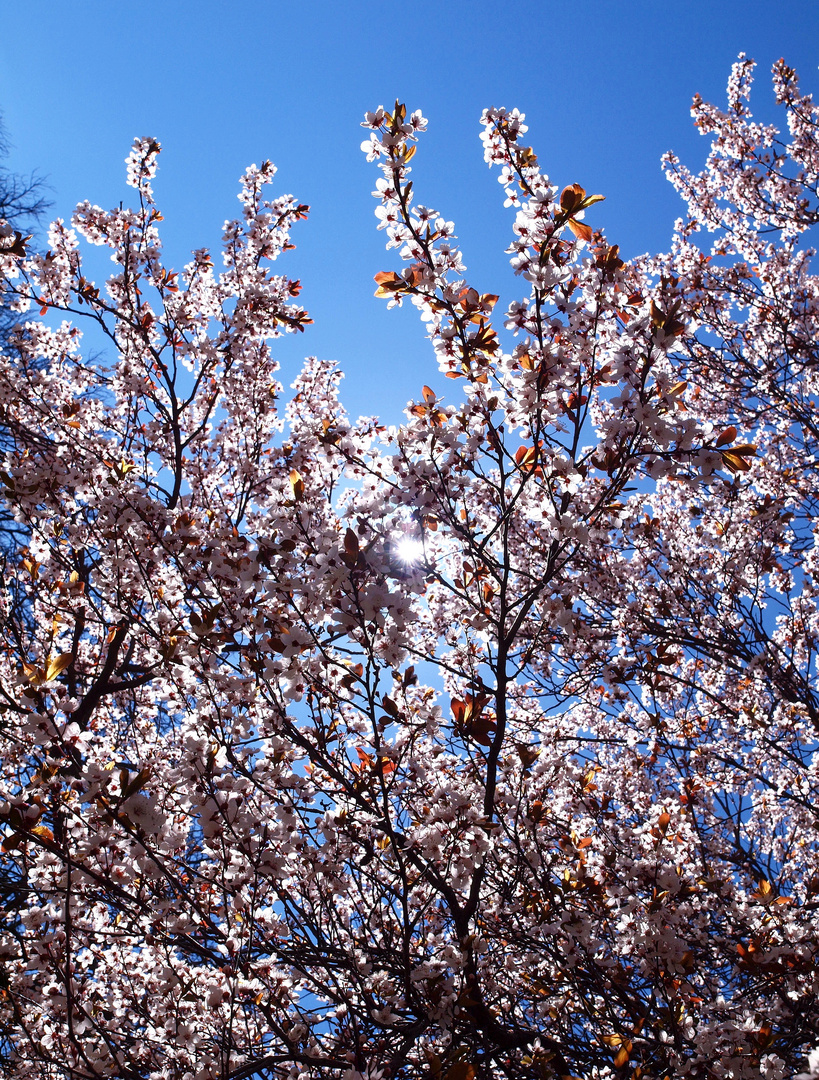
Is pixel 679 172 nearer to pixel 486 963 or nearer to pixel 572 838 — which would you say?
pixel 572 838

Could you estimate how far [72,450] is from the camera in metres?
3.41

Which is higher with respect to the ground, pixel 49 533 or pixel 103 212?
pixel 103 212

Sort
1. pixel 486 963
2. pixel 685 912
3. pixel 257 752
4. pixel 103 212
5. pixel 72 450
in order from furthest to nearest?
pixel 103 212, pixel 72 450, pixel 685 912, pixel 257 752, pixel 486 963

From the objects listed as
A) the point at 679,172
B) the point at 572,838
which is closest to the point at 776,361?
the point at 679,172

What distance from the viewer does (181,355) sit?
15.3 ft

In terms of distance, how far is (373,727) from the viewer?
202 centimetres

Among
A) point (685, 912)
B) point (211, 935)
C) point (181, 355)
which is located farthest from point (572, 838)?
point (181, 355)

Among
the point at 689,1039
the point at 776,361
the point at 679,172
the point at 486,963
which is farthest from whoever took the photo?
the point at 679,172

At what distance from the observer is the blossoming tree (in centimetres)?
218

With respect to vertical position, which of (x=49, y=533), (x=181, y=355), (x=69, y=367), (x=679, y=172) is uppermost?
(x=679, y=172)

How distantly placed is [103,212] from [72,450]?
2.28 m

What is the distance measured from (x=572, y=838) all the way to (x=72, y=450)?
12.2 ft

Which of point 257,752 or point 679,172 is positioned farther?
point 679,172

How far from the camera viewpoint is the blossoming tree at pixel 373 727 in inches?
85.7
